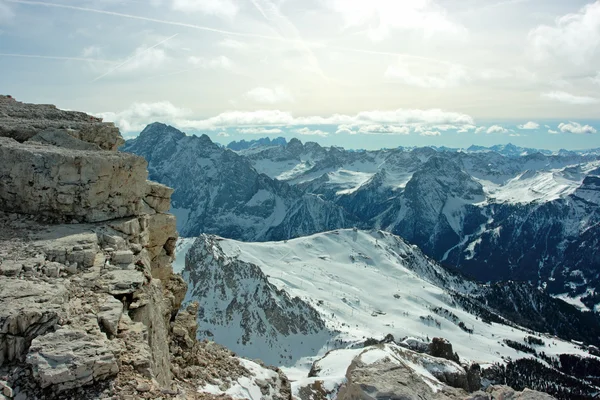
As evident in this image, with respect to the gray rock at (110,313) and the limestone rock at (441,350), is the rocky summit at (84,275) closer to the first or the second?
the gray rock at (110,313)

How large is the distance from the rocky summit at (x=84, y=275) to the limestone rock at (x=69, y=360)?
25 millimetres

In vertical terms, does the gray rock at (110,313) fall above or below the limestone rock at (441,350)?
above

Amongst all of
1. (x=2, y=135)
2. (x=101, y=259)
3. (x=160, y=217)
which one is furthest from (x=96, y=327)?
(x=2, y=135)

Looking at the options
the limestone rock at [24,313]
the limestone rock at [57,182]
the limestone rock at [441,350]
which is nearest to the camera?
the limestone rock at [24,313]

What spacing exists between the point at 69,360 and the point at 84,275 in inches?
184

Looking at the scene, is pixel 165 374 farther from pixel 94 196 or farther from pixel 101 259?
pixel 94 196

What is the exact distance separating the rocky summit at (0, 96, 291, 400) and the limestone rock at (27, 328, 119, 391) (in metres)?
0.02

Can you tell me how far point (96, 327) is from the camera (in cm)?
1259

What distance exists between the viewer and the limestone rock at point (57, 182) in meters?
18.2

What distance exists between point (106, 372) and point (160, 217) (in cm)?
1346

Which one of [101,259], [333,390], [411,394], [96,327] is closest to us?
[96,327]

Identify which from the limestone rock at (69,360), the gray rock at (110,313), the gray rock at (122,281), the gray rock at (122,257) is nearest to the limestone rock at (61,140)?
the gray rock at (122,257)

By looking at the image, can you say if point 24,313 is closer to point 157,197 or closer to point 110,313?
point 110,313

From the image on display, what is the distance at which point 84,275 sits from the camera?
49.2ft
